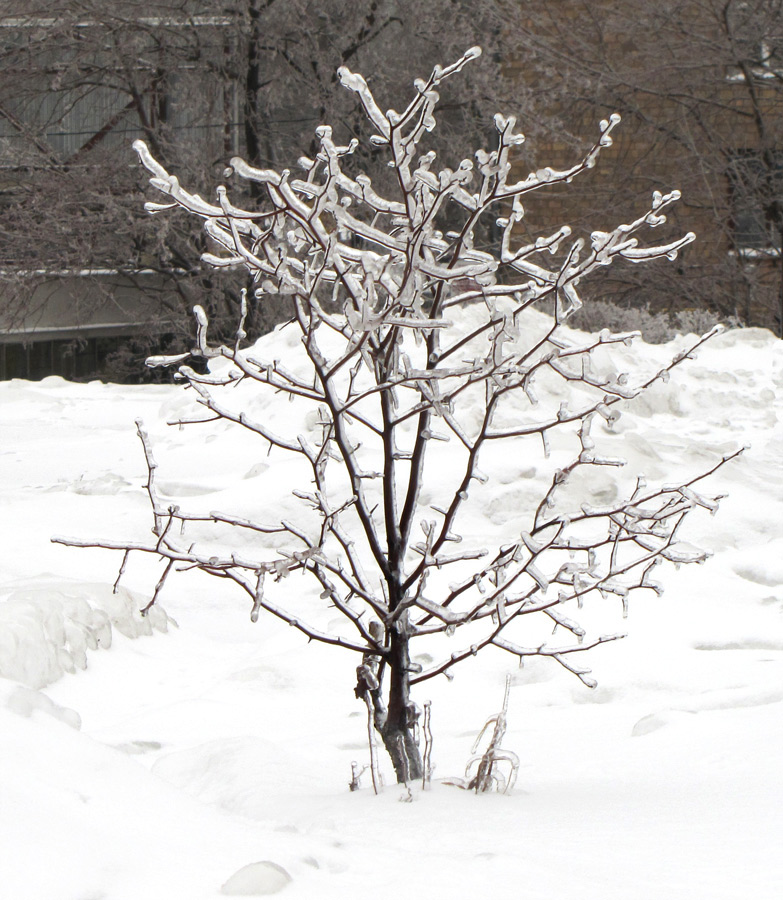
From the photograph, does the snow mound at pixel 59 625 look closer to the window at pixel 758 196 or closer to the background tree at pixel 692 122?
the background tree at pixel 692 122

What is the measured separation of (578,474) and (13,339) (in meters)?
9.77

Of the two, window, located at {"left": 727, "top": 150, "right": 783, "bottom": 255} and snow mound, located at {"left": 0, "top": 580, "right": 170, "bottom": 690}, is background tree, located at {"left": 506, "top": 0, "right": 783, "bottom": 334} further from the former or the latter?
snow mound, located at {"left": 0, "top": 580, "right": 170, "bottom": 690}

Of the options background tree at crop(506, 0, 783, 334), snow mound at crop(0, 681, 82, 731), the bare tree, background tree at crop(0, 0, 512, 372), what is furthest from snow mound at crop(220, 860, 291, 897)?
background tree at crop(506, 0, 783, 334)

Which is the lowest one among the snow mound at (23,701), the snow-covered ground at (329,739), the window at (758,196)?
the snow-covered ground at (329,739)

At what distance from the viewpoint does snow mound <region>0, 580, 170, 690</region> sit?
9.87ft

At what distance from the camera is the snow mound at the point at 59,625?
3.01m

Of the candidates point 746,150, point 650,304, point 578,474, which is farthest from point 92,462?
point 746,150

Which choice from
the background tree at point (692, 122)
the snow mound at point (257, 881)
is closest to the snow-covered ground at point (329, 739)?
the snow mound at point (257, 881)

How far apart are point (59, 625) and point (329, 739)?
961 millimetres

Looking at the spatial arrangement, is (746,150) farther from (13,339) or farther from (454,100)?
(13,339)

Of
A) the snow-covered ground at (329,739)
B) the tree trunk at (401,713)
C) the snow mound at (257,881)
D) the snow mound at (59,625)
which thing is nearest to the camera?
the snow mound at (257,881)

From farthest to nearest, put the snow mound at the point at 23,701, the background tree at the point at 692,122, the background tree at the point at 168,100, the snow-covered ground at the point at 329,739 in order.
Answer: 1. the background tree at the point at 692,122
2. the background tree at the point at 168,100
3. the snow mound at the point at 23,701
4. the snow-covered ground at the point at 329,739

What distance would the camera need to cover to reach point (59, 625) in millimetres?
3260

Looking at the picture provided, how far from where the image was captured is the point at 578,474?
5.08 m
